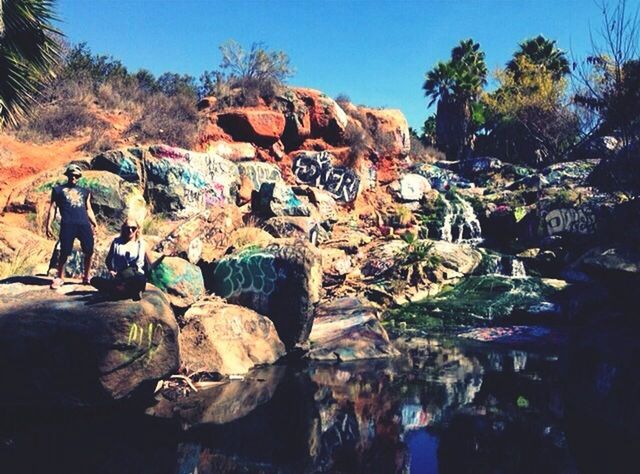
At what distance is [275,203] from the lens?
1605 cm

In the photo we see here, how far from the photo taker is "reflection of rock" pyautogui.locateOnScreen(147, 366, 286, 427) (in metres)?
6.19

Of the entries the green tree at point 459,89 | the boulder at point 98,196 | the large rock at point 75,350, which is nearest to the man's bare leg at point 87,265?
the large rock at point 75,350

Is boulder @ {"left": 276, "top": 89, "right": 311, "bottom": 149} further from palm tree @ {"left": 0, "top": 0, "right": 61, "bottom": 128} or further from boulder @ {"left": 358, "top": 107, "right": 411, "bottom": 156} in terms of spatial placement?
palm tree @ {"left": 0, "top": 0, "right": 61, "bottom": 128}

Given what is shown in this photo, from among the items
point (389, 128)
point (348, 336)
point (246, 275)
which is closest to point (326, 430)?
point (348, 336)

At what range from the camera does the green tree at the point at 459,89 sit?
39.8 metres

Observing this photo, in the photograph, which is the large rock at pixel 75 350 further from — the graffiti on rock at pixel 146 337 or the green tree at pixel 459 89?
the green tree at pixel 459 89

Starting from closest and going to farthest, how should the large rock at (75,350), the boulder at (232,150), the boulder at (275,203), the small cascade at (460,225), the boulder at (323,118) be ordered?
the large rock at (75,350)
the boulder at (275,203)
the boulder at (232,150)
the small cascade at (460,225)
the boulder at (323,118)

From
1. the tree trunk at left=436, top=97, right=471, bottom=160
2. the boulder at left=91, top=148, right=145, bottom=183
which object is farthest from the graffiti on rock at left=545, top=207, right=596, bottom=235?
the tree trunk at left=436, top=97, right=471, bottom=160

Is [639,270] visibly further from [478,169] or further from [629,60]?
[478,169]

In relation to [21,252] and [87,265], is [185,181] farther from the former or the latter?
[87,265]

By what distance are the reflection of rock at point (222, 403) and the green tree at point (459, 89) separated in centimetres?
3590

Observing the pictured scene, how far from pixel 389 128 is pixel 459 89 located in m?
16.1

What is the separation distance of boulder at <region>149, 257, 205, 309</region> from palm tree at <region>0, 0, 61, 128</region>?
4.13m

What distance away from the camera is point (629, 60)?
1396 cm
